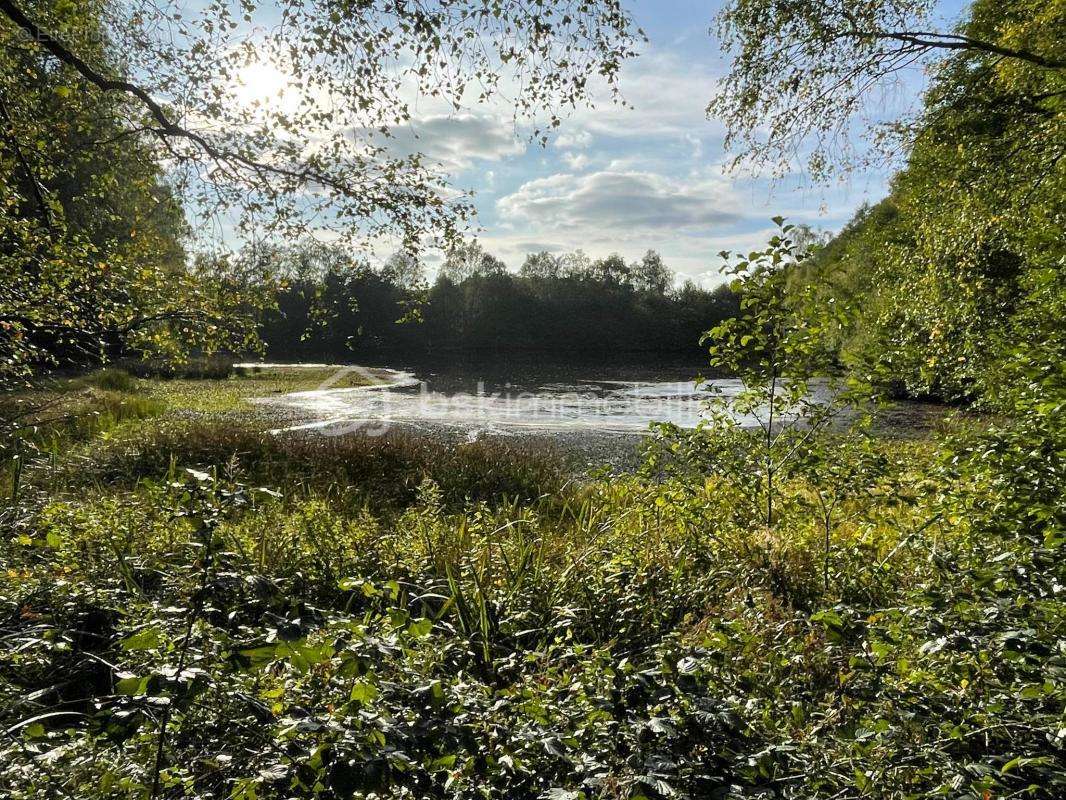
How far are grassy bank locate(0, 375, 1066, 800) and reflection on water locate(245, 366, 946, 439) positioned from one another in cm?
631

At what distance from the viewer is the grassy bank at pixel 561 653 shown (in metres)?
1.75

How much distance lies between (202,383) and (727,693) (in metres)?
27.6

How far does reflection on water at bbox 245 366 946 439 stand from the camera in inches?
621

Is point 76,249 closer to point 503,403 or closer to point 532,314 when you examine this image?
point 503,403

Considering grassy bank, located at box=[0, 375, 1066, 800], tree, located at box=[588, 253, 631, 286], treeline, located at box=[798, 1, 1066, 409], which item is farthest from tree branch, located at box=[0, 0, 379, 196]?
tree, located at box=[588, 253, 631, 286]

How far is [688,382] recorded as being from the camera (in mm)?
28750

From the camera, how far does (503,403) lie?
67.7 feet

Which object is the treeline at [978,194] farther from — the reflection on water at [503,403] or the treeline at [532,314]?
the treeline at [532,314]

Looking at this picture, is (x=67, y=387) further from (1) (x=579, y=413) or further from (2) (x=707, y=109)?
(2) (x=707, y=109)

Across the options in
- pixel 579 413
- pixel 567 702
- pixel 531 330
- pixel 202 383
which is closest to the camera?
pixel 567 702

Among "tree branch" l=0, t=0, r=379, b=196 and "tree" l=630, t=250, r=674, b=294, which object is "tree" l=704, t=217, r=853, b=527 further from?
"tree" l=630, t=250, r=674, b=294

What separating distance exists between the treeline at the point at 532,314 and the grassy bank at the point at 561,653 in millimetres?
46414

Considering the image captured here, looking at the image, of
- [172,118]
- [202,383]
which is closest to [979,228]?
[172,118]

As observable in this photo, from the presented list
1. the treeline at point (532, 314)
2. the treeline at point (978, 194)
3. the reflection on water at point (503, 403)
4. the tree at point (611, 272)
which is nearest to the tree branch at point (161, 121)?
the treeline at point (978, 194)
